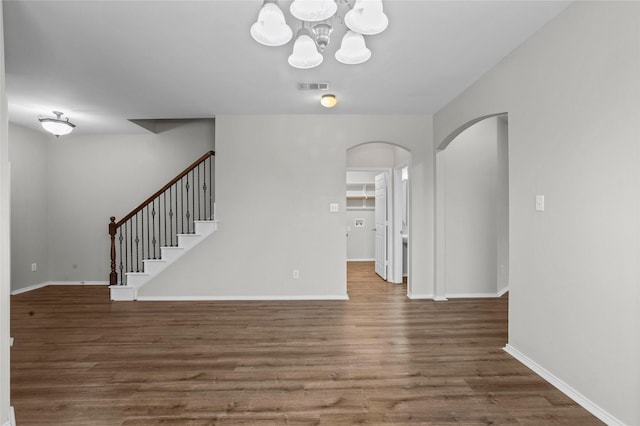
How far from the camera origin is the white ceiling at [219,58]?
2391 mm

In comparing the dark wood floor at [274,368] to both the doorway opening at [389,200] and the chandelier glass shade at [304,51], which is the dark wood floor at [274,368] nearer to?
the doorway opening at [389,200]

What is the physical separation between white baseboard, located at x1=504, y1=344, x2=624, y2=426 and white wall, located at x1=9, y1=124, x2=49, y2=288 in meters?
7.13

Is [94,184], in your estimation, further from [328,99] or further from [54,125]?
[328,99]

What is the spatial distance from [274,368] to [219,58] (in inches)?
112

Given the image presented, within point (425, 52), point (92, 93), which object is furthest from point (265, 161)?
point (425, 52)

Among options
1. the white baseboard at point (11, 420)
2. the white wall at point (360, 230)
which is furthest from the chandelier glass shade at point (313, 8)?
the white wall at point (360, 230)

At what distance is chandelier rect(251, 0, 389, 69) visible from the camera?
1.61m

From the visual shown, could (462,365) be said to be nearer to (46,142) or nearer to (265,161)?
(265,161)

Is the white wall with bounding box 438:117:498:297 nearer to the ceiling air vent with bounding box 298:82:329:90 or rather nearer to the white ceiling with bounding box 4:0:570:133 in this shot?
the white ceiling with bounding box 4:0:570:133

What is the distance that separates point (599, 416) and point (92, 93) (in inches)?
223

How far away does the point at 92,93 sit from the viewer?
4.01m

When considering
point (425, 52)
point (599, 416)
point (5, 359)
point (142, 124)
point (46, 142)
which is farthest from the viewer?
point (46, 142)

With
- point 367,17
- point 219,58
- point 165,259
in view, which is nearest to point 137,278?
point 165,259

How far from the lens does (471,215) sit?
4953mm
